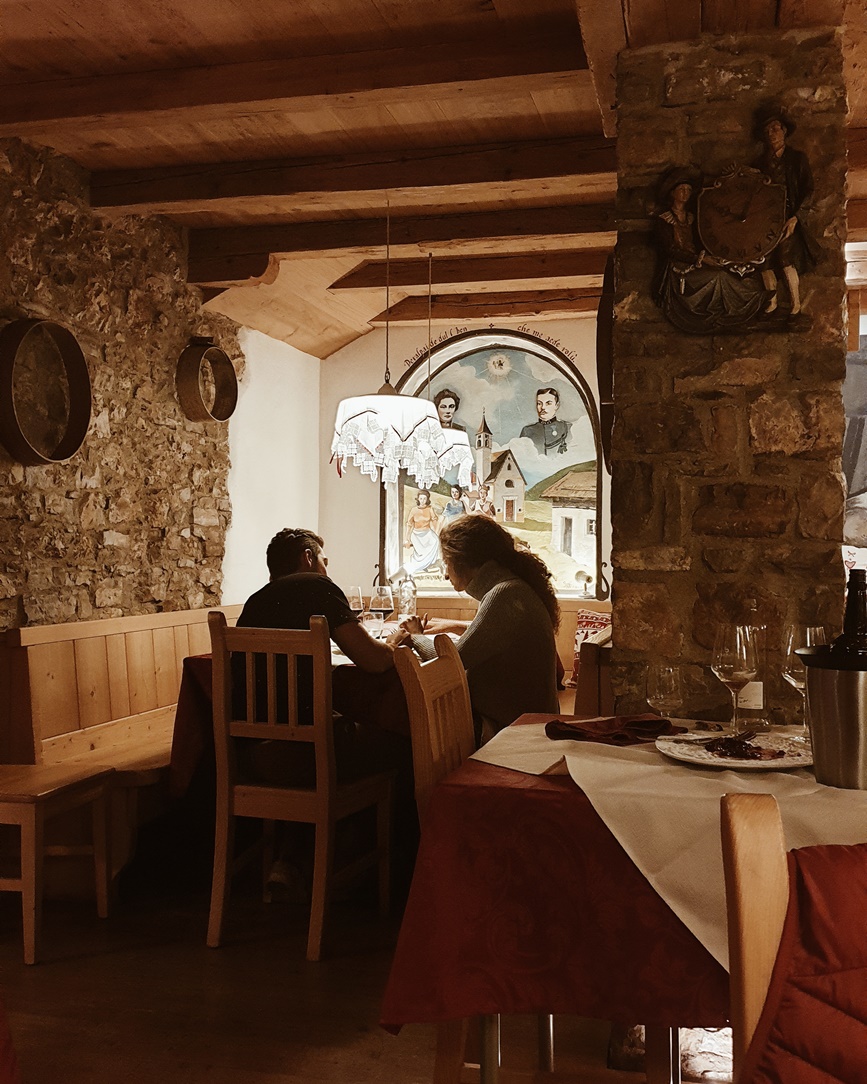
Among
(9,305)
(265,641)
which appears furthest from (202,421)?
(265,641)

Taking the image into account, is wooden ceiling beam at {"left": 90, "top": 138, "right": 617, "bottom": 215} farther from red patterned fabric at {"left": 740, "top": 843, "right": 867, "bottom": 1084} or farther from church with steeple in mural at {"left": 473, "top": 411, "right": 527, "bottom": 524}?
red patterned fabric at {"left": 740, "top": 843, "right": 867, "bottom": 1084}

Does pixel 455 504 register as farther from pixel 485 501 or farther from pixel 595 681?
pixel 595 681

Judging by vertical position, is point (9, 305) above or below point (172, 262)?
below

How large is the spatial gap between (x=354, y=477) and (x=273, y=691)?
4.00 m

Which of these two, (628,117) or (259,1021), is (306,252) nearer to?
(628,117)

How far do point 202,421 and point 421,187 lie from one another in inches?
71.9

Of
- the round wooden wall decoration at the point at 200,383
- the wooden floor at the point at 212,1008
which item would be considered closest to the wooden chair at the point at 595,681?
the wooden floor at the point at 212,1008

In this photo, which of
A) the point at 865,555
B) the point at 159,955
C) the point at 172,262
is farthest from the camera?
the point at 865,555

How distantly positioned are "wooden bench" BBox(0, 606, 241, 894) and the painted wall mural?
106 inches

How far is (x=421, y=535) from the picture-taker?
6.91m

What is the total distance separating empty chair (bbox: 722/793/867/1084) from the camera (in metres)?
0.82

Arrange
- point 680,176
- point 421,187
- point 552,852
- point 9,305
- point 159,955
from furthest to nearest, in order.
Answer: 1. point 421,187
2. point 9,305
3. point 159,955
4. point 680,176
5. point 552,852

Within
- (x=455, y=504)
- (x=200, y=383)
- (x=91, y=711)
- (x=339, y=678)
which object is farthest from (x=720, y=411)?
(x=455, y=504)

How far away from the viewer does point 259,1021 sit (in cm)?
258
